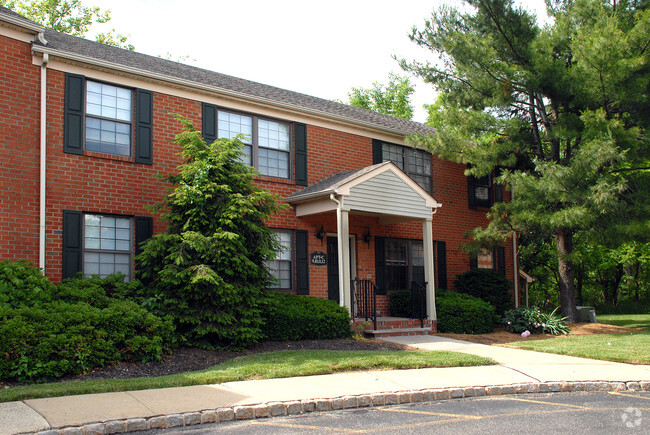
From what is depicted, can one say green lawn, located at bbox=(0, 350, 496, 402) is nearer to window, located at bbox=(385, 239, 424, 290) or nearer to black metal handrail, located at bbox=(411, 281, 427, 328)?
black metal handrail, located at bbox=(411, 281, 427, 328)

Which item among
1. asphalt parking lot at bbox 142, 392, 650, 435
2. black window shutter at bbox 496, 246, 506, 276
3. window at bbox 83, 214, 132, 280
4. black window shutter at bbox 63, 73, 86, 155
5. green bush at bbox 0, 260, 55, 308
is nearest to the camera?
asphalt parking lot at bbox 142, 392, 650, 435

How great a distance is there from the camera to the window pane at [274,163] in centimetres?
1466

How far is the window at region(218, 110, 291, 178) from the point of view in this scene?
46.8 feet

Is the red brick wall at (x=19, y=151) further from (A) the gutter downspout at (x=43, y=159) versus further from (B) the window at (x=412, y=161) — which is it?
(B) the window at (x=412, y=161)

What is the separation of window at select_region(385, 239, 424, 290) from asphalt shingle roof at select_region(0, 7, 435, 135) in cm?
329

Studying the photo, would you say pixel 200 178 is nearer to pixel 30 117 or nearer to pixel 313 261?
pixel 30 117

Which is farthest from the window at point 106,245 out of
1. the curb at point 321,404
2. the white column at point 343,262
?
the curb at point 321,404

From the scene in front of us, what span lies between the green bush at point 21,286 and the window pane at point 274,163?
6.00 metres

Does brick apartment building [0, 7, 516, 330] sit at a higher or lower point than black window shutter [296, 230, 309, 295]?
higher

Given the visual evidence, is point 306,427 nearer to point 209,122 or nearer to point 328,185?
point 328,185

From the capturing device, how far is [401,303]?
16.1 meters

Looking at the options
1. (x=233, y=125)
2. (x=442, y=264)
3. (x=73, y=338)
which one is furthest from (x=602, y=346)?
(x=73, y=338)

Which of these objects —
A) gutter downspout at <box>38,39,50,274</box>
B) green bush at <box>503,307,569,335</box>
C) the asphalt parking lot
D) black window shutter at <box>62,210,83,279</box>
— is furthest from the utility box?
gutter downspout at <box>38,39,50,274</box>

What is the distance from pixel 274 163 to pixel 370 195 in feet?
8.39
